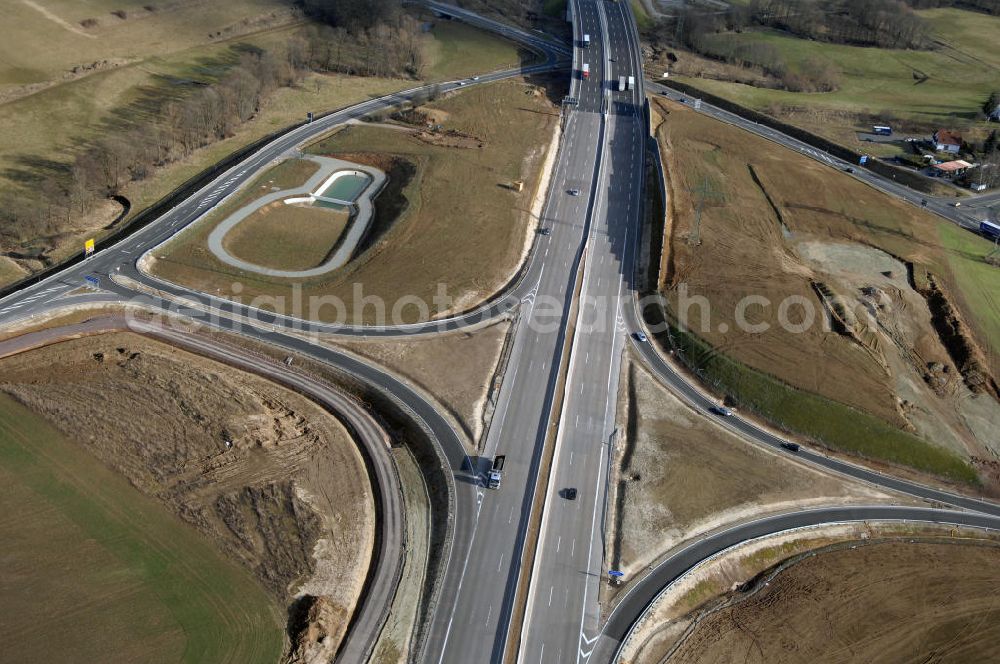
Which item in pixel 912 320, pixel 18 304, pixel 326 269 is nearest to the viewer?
pixel 18 304

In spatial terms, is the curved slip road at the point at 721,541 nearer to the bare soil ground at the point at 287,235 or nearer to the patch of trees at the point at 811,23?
the bare soil ground at the point at 287,235

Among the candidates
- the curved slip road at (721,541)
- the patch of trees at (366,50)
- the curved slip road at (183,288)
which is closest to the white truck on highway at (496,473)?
the curved slip road at (721,541)

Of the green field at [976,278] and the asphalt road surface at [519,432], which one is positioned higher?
the green field at [976,278]

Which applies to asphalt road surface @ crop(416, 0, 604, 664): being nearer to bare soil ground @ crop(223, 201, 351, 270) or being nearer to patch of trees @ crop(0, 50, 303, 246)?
bare soil ground @ crop(223, 201, 351, 270)

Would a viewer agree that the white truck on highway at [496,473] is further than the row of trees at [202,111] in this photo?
No

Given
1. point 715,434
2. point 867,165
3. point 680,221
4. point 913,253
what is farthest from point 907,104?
point 715,434

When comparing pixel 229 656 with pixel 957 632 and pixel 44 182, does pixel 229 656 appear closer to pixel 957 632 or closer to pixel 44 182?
pixel 957 632

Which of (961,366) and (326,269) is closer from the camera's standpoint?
(961,366)
